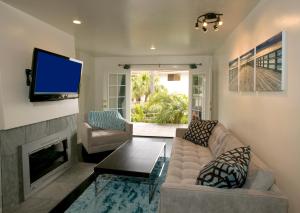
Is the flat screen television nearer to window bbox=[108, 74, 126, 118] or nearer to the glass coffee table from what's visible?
the glass coffee table

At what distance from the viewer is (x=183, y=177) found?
7.51ft

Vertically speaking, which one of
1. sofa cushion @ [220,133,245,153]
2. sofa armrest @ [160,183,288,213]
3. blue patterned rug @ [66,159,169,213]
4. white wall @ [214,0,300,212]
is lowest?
blue patterned rug @ [66,159,169,213]

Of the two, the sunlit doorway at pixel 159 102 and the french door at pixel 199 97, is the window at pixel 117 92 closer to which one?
the sunlit doorway at pixel 159 102

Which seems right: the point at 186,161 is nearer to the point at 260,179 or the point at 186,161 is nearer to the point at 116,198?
the point at 116,198

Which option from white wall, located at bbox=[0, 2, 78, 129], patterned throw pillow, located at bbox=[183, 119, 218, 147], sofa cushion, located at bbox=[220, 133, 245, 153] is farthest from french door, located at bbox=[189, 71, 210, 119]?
white wall, located at bbox=[0, 2, 78, 129]

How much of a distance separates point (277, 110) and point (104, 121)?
356 cm

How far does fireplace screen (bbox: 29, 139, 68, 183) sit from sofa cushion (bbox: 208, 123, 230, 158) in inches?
90.3

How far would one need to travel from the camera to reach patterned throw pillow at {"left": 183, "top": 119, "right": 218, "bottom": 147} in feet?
11.5

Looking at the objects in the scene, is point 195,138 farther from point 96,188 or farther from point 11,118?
point 11,118

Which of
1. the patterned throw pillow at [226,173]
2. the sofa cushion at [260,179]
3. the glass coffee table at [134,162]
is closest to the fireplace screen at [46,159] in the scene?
the glass coffee table at [134,162]

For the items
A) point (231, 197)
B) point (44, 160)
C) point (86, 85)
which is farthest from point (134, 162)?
point (86, 85)

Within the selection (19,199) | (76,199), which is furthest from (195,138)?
(19,199)

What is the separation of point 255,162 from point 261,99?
27.1 inches

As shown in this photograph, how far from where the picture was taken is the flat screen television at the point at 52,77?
2.56 metres
